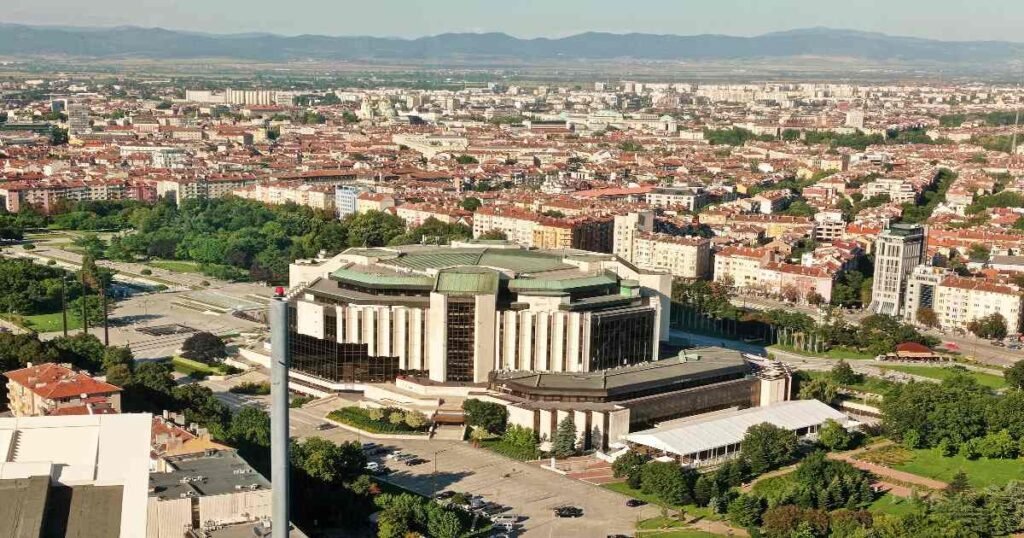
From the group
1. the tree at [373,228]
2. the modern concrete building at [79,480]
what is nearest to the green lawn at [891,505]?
the modern concrete building at [79,480]

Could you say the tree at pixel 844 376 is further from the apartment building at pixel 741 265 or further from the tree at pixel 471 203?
the tree at pixel 471 203

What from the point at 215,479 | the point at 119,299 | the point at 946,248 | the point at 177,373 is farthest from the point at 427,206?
the point at 215,479

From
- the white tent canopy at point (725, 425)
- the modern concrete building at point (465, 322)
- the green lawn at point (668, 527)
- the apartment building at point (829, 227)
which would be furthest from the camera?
the apartment building at point (829, 227)

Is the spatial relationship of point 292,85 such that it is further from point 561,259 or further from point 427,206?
point 561,259

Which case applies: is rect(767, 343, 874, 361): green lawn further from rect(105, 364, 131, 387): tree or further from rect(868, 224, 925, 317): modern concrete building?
A: rect(105, 364, 131, 387): tree

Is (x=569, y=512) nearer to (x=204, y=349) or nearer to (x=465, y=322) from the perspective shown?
(x=465, y=322)

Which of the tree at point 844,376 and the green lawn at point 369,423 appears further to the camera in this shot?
the tree at point 844,376
